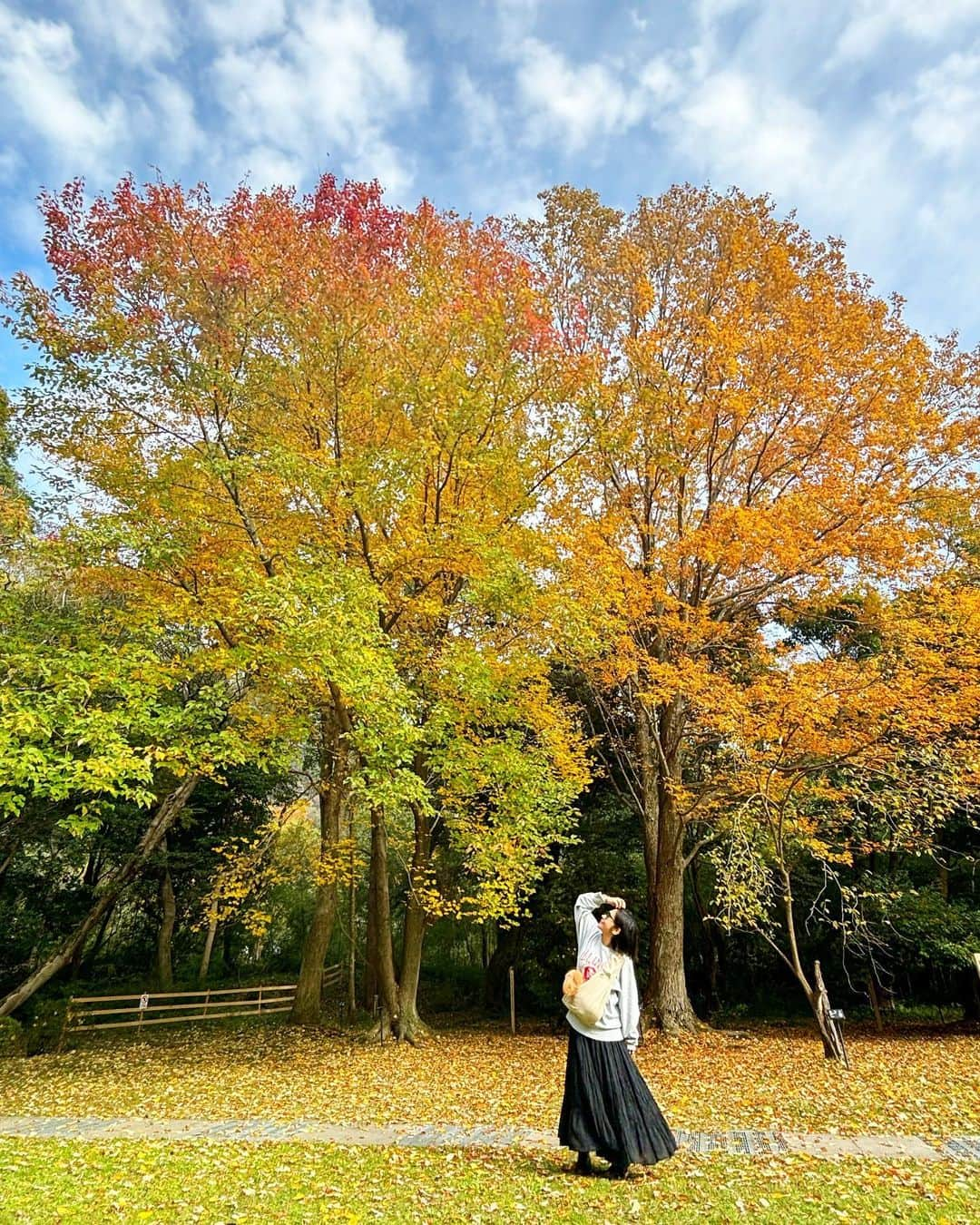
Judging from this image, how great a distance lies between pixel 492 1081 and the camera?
310 inches

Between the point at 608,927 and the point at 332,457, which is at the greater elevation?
the point at 332,457

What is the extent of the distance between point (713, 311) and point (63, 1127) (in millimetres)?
12420

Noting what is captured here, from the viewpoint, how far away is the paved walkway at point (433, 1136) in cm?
439

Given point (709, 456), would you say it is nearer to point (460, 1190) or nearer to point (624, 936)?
point (624, 936)

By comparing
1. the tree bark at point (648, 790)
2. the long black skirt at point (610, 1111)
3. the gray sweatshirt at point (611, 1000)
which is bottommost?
the long black skirt at point (610, 1111)

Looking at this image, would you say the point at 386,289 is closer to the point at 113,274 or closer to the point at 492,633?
the point at 113,274

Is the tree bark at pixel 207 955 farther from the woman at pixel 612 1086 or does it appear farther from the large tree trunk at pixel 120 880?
the woman at pixel 612 1086

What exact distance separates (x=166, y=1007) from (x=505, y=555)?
40.4 feet

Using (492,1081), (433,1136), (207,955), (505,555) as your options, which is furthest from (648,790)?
(207,955)

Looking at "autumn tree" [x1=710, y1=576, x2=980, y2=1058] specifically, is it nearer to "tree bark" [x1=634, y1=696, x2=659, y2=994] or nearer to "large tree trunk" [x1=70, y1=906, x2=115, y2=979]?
"tree bark" [x1=634, y1=696, x2=659, y2=994]

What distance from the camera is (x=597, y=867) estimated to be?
515 inches

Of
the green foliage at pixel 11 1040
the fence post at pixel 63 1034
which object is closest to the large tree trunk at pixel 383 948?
the fence post at pixel 63 1034

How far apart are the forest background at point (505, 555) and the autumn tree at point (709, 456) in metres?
0.06

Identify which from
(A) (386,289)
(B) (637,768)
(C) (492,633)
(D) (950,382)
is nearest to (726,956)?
(B) (637,768)
